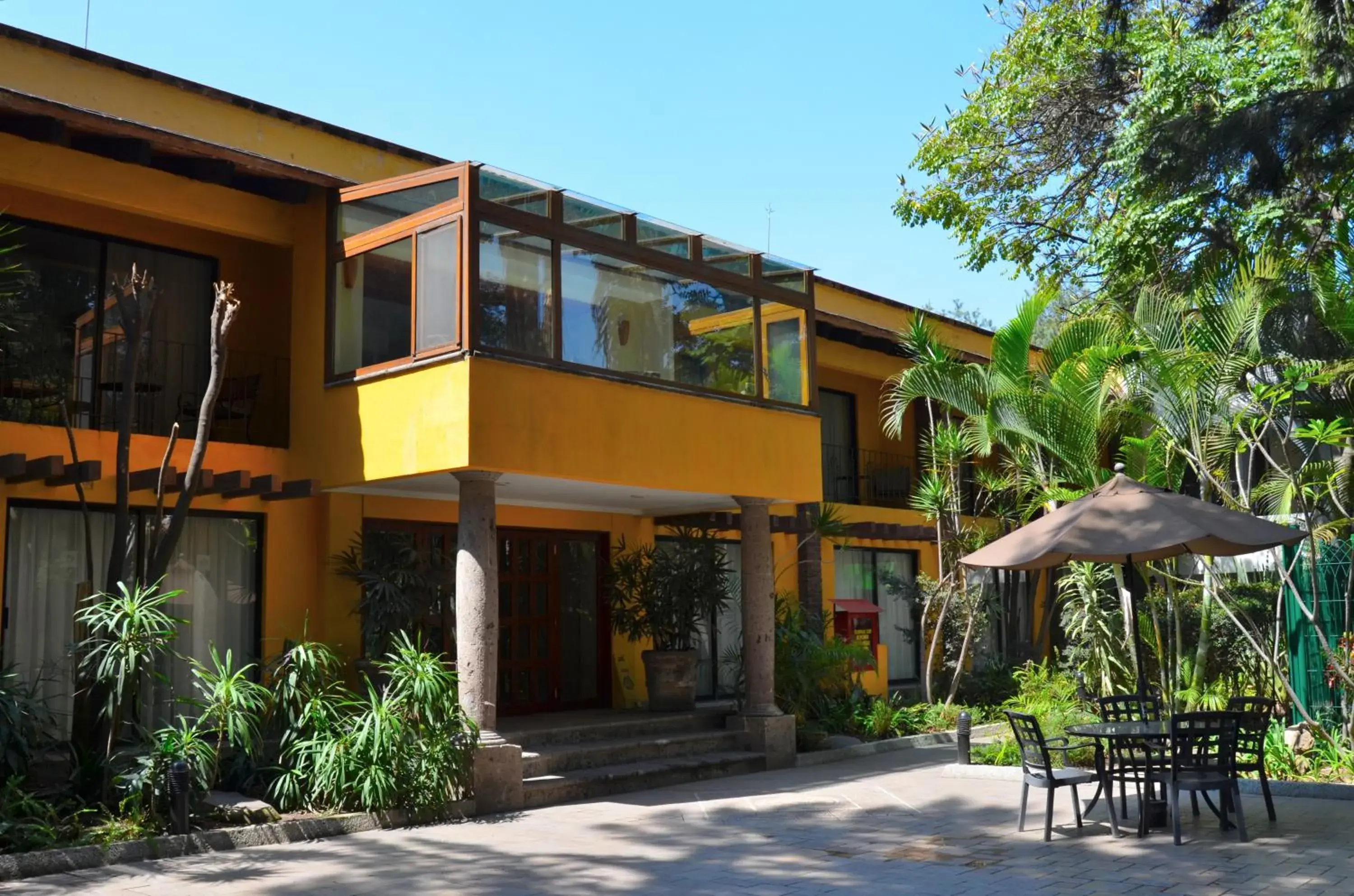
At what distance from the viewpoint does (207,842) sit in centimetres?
930

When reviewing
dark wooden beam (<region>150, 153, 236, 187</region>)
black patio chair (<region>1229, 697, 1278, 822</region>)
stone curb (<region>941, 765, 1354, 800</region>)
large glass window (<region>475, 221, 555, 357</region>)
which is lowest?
stone curb (<region>941, 765, 1354, 800</region>)

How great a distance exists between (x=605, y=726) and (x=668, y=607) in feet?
6.83

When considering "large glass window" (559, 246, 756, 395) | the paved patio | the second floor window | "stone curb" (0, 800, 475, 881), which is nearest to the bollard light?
"stone curb" (0, 800, 475, 881)

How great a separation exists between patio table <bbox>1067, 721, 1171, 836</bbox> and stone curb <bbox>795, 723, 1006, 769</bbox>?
5.29m

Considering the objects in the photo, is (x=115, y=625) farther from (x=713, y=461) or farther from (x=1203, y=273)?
(x=1203, y=273)

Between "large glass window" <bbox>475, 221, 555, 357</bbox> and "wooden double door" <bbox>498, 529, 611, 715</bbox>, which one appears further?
"wooden double door" <bbox>498, 529, 611, 715</bbox>

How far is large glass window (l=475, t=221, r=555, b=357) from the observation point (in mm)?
11242

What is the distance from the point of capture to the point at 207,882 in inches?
321

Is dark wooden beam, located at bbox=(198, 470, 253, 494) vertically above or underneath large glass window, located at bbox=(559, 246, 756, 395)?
underneath

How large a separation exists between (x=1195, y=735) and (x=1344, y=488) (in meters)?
→ 5.76

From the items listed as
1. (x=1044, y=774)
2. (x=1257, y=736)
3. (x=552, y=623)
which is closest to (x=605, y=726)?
(x=552, y=623)

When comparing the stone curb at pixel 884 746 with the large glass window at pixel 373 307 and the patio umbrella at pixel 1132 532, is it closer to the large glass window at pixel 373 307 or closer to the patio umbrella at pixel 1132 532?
the patio umbrella at pixel 1132 532

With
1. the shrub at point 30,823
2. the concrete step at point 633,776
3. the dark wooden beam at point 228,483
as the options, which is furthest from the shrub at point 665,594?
the shrub at point 30,823

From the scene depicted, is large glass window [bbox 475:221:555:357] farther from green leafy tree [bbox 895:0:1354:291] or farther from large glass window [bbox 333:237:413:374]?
green leafy tree [bbox 895:0:1354:291]
